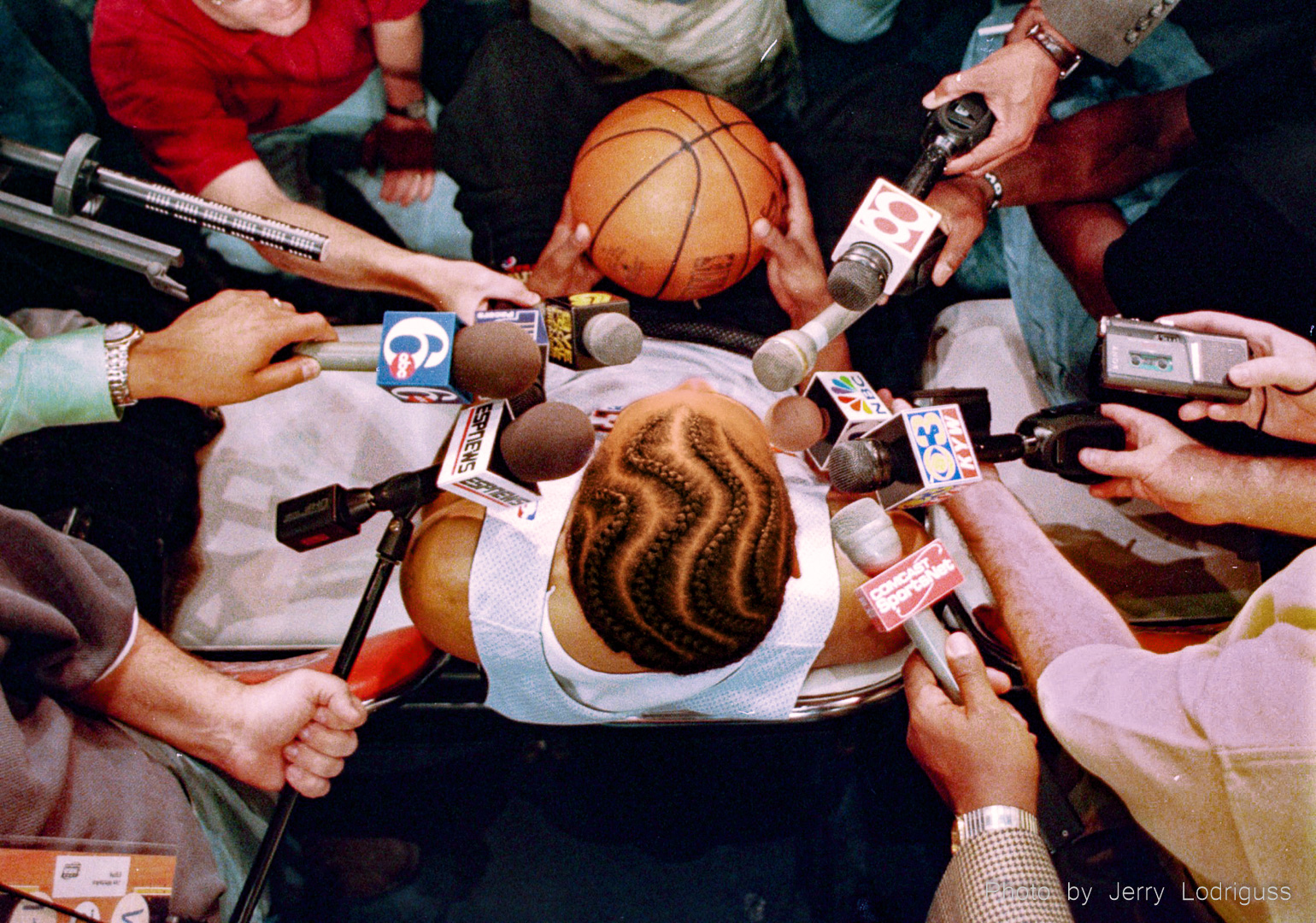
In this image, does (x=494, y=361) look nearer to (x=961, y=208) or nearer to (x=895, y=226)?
(x=895, y=226)

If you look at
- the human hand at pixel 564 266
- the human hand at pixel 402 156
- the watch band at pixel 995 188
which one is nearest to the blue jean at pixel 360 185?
the human hand at pixel 402 156

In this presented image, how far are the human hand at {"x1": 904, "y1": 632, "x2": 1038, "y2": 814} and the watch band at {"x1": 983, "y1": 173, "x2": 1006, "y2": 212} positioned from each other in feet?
3.77

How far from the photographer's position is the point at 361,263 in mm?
1646

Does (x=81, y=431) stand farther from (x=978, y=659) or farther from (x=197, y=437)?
(x=978, y=659)

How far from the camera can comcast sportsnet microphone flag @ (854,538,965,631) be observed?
1.05 metres

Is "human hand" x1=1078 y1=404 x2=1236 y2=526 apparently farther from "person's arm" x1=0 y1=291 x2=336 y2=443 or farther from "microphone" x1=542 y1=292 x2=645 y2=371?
"person's arm" x1=0 y1=291 x2=336 y2=443

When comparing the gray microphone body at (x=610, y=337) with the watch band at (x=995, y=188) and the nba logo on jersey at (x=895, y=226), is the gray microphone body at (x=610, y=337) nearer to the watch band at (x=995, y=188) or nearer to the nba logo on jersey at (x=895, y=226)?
the nba logo on jersey at (x=895, y=226)

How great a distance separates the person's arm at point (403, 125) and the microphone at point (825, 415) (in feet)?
4.52

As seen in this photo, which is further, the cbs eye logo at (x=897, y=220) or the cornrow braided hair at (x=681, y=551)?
the cbs eye logo at (x=897, y=220)

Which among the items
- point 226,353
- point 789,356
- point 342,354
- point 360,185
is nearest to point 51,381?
point 226,353

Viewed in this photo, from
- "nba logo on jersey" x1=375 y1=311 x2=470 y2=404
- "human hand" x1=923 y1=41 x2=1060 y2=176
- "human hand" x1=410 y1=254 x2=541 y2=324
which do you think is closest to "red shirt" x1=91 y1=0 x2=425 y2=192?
"human hand" x1=410 y1=254 x2=541 y2=324

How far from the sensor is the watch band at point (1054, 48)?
56.1 inches

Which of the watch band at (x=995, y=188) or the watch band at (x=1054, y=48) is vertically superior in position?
the watch band at (x=1054, y=48)

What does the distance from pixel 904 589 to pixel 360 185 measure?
6.42ft
